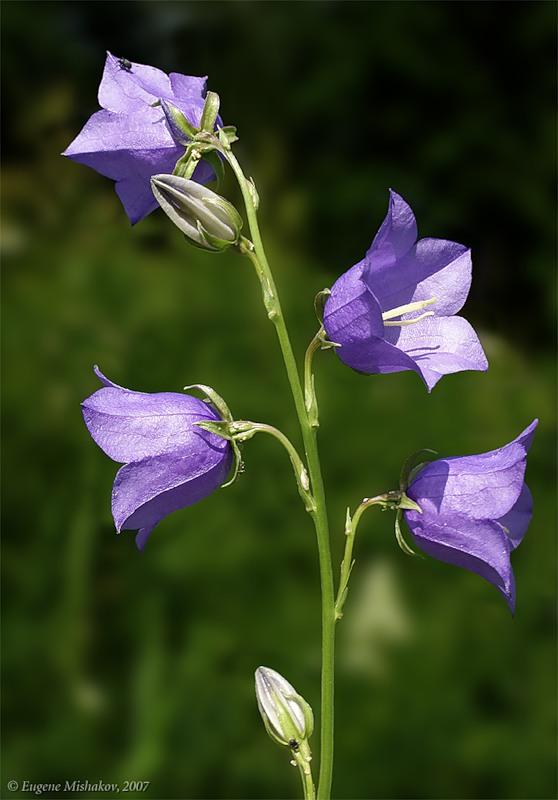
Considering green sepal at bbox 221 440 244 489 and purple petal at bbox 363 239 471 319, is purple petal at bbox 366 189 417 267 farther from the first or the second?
green sepal at bbox 221 440 244 489

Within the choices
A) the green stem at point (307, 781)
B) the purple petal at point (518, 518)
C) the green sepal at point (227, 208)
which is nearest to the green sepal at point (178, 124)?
the green sepal at point (227, 208)

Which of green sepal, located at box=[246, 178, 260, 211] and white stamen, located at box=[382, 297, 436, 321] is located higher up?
green sepal, located at box=[246, 178, 260, 211]

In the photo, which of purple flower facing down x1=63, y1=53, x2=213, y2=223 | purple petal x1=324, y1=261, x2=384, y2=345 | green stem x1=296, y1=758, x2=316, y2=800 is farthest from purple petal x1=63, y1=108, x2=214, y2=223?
green stem x1=296, y1=758, x2=316, y2=800

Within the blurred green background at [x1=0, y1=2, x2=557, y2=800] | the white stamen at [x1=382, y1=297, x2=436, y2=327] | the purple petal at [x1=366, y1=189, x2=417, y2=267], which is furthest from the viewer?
the blurred green background at [x1=0, y1=2, x2=557, y2=800]

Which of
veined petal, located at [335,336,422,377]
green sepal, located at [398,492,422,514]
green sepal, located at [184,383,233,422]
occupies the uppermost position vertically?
veined petal, located at [335,336,422,377]

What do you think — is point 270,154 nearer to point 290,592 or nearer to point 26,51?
point 26,51

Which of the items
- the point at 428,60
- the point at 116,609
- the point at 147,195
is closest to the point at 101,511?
the point at 116,609

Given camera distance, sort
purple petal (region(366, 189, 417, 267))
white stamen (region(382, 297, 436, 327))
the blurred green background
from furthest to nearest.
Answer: the blurred green background, white stamen (region(382, 297, 436, 327)), purple petal (region(366, 189, 417, 267))

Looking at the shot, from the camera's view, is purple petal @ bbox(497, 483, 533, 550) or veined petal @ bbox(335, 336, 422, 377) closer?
veined petal @ bbox(335, 336, 422, 377)

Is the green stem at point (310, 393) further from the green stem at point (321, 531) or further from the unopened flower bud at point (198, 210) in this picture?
the unopened flower bud at point (198, 210)
